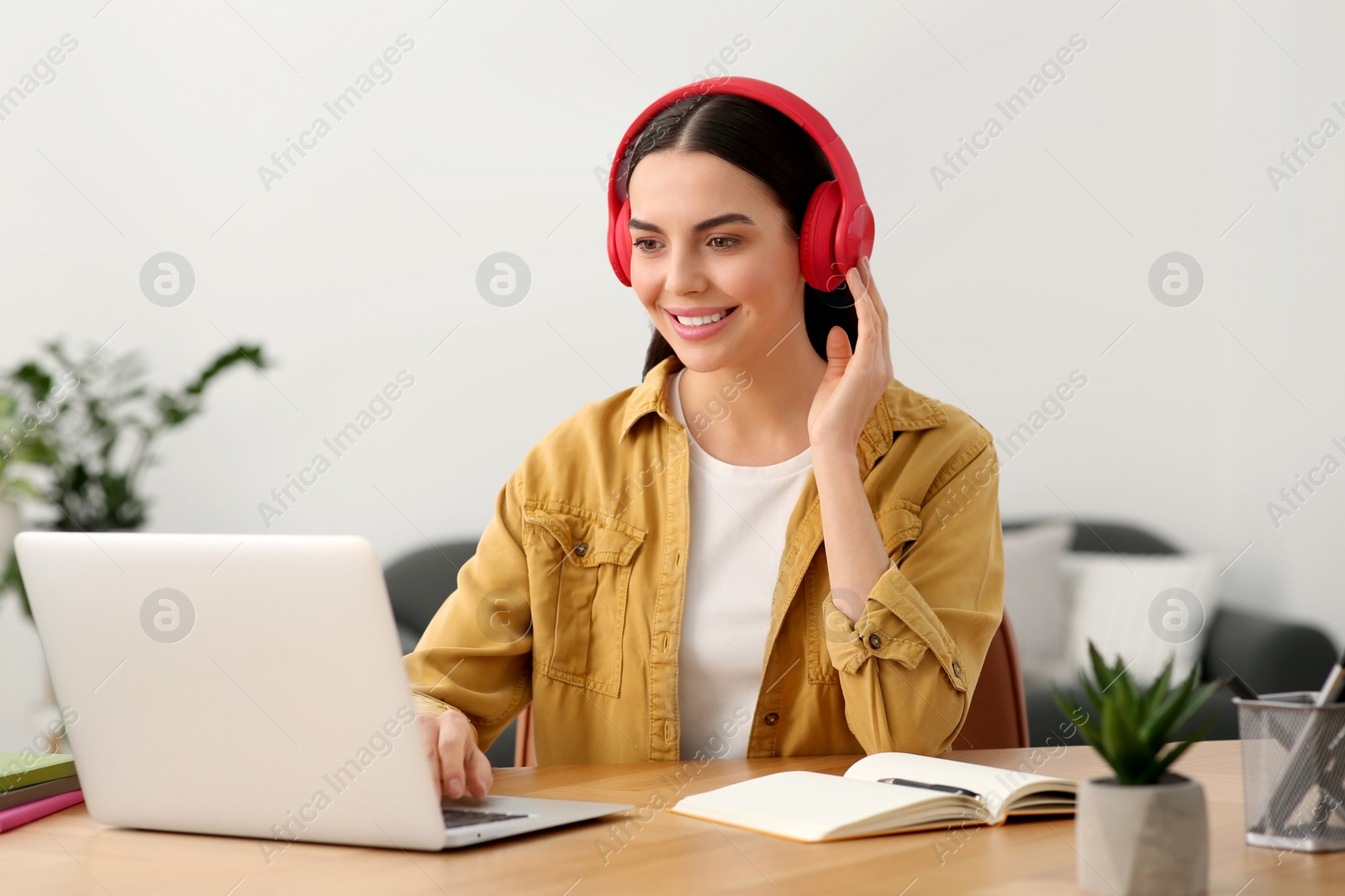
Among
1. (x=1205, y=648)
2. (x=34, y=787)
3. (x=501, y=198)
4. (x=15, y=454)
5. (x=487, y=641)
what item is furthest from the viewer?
(x=501, y=198)

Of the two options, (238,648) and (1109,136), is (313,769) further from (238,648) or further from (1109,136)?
(1109,136)

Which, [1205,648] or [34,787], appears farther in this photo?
[1205,648]

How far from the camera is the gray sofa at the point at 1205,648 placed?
2.69 meters

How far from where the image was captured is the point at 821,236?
142cm

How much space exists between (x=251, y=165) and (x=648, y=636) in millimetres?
2254

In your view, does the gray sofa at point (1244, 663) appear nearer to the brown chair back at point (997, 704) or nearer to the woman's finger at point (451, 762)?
the brown chair back at point (997, 704)

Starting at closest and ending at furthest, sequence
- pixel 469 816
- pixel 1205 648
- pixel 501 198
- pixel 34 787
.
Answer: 1. pixel 469 816
2. pixel 34 787
3. pixel 1205 648
4. pixel 501 198

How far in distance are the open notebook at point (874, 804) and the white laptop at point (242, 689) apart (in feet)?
0.39

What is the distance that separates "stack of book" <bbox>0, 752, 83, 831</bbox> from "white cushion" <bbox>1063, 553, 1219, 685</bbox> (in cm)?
239

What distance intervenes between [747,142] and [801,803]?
2.65 ft

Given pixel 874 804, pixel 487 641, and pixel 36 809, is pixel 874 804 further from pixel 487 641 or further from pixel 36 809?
pixel 36 809

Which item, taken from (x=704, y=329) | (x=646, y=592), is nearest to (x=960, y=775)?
(x=646, y=592)

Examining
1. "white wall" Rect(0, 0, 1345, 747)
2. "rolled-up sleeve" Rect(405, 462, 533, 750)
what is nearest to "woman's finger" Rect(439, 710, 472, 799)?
"rolled-up sleeve" Rect(405, 462, 533, 750)

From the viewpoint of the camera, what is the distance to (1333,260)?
294 centimetres
